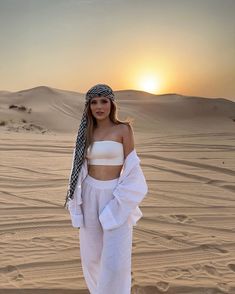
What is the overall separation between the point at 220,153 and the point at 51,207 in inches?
268

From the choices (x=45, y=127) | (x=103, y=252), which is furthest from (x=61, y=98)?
(x=103, y=252)

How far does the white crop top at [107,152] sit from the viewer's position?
346 cm

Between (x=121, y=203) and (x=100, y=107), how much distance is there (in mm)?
762

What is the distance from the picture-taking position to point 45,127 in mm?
23250

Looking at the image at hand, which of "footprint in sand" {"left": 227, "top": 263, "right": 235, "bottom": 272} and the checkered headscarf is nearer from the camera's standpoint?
the checkered headscarf

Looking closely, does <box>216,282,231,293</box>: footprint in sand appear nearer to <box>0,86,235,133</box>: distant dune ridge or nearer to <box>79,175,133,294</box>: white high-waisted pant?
<box>79,175,133,294</box>: white high-waisted pant

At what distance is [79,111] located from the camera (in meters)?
31.2

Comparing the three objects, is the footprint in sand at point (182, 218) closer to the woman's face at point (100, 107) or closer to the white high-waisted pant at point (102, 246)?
the white high-waisted pant at point (102, 246)

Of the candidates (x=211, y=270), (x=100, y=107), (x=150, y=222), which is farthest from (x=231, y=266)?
(x=100, y=107)

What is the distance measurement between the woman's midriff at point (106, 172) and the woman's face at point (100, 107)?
0.39 m

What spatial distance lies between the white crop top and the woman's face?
0.71 feet

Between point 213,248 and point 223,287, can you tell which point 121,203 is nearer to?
point 223,287

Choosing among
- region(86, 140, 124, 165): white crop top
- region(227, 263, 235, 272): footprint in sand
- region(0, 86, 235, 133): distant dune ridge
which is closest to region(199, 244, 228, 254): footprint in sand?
region(227, 263, 235, 272): footprint in sand

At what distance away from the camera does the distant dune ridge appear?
2462 cm
